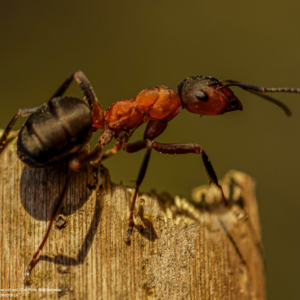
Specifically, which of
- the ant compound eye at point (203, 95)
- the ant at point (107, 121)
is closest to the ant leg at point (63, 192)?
the ant at point (107, 121)

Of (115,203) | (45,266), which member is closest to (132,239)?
(115,203)

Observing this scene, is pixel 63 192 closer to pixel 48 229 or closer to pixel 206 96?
pixel 48 229

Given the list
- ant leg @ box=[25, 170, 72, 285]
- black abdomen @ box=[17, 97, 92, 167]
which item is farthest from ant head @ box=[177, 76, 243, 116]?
ant leg @ box=[25, 170, 72, 285]

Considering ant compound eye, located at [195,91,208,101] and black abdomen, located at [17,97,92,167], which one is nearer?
black abdomen, located at [17,97,92,167]

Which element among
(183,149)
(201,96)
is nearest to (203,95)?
(201,96)

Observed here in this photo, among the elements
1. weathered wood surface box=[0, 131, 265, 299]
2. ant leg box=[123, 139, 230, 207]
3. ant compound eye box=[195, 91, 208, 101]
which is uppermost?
ant compound eye box=[195, 91, 208, 101]

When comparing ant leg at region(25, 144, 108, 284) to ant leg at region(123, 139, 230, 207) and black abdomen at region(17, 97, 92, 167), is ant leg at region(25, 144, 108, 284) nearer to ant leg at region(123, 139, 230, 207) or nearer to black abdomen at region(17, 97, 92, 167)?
black abdomen at region(17, 97, 92, 167)
